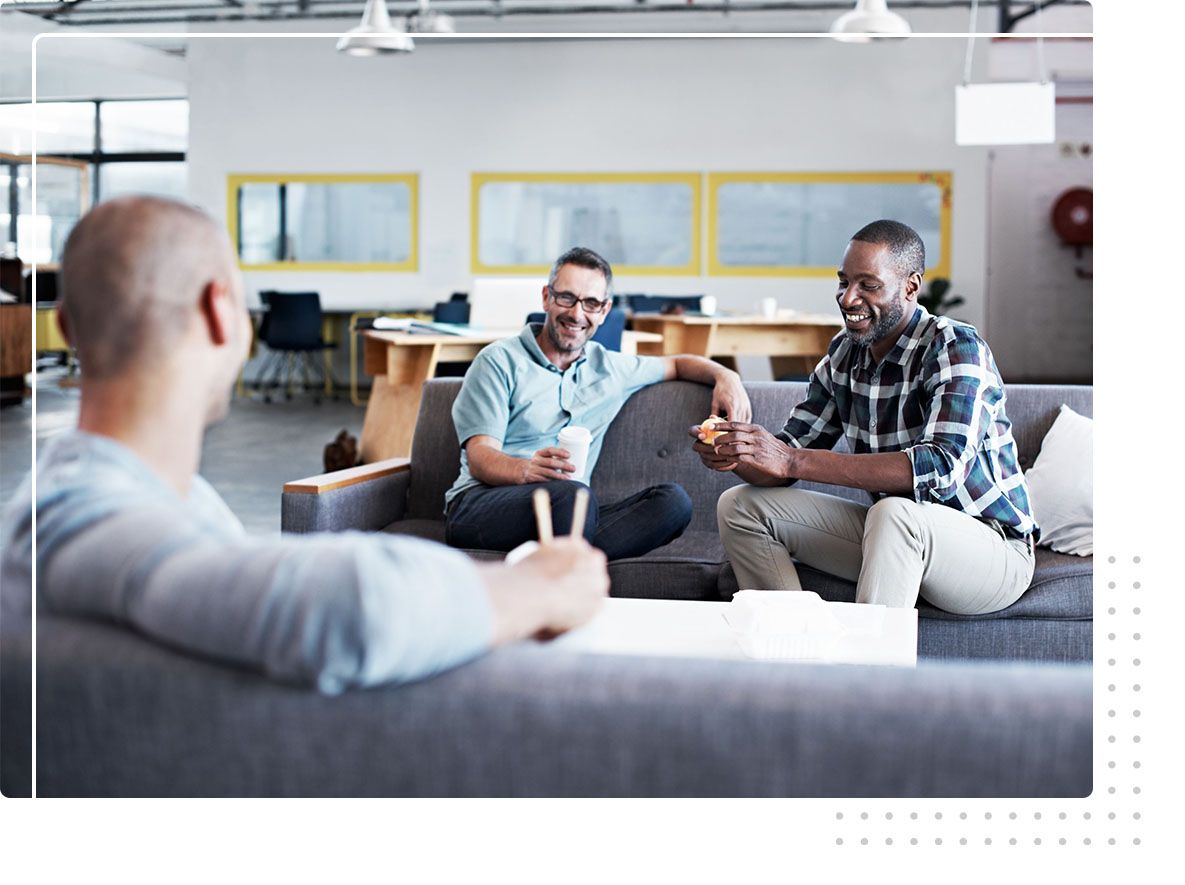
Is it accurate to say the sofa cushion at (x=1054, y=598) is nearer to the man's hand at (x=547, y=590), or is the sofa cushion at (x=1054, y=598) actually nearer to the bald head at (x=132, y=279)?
the man's hand at (x=547, y=590)

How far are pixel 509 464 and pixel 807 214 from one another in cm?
908

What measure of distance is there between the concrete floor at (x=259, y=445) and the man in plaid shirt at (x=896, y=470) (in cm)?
239

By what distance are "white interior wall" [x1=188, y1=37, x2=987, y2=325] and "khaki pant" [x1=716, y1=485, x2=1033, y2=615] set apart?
8.88 metres

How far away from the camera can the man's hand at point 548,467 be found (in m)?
2.70

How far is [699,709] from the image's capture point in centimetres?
85

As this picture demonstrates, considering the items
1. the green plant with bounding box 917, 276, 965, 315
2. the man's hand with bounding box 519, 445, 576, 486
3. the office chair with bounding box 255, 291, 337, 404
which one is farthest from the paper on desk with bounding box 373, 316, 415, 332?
the green plant with bounding box 917, 276, 965, 315

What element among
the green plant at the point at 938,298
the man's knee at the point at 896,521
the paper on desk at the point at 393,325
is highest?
the green plant at the point at 938,298

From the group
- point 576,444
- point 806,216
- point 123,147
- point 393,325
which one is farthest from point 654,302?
point 576,444

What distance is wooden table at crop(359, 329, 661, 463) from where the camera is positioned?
5.45 m

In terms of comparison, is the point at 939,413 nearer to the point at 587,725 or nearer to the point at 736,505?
the point at 736,505

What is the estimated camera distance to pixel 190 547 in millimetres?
835

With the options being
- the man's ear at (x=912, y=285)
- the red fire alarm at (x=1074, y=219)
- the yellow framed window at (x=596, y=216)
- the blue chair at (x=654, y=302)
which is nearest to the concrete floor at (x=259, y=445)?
the yellow framed window at (x=596, y=216)

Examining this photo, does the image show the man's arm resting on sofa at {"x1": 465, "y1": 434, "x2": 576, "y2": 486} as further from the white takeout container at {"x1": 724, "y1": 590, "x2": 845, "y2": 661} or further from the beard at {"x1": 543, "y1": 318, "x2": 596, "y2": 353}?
the white takeout container at {"x1": 724, "y1": 590, "x2": 845, "y2": 661}
